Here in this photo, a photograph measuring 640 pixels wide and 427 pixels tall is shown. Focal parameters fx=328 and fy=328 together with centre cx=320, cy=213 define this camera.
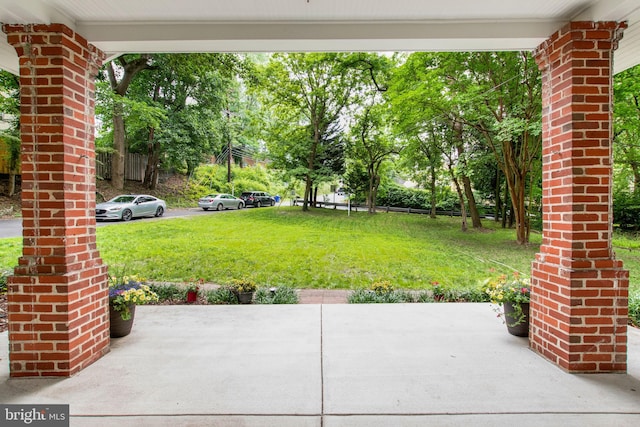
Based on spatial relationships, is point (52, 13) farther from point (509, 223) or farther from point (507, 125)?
point (509, 223)

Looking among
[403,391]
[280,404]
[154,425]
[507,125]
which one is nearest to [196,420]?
[154,425]

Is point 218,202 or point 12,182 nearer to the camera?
point 12,182

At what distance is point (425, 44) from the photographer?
2.67 m

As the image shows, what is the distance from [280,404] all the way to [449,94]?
7.76 meters

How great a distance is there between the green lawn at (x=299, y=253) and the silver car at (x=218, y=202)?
1.10 feet

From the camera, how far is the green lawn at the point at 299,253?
5844 millimetres

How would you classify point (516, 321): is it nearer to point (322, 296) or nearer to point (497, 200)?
point (322, 296)

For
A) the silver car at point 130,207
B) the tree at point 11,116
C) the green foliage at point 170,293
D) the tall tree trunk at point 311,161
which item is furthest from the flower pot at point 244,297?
the tall tree trunk at point 311,161

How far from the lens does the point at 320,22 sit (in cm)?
248

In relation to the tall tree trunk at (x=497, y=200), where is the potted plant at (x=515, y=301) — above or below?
below

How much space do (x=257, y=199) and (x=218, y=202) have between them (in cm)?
198

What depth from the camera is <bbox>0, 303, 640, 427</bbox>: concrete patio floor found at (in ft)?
5.98

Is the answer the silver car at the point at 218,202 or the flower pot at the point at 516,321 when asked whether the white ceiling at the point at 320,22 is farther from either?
the silver car at the point at 218,202

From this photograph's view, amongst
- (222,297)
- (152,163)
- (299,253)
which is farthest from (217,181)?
(222,297)
